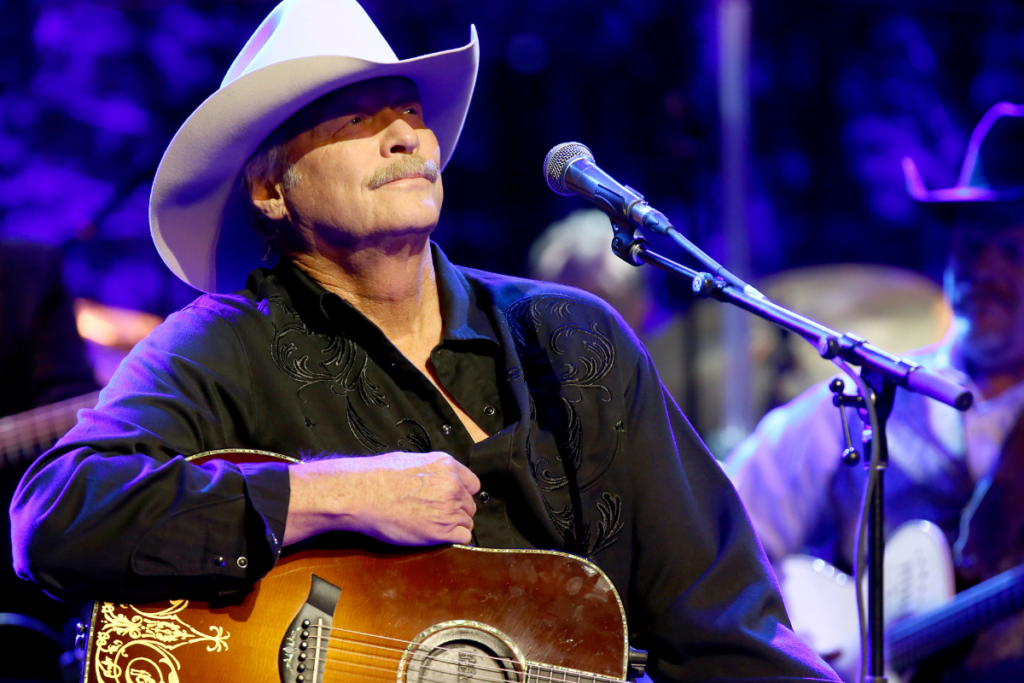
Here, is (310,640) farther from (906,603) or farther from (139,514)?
(906,603)

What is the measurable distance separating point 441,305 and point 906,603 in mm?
2579

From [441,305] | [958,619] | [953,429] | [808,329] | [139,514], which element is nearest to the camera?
[139,514]

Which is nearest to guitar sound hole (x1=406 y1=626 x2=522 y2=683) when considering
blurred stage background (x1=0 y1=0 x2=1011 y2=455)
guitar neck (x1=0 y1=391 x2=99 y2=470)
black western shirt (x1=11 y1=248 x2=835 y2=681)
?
black western shirt (x1=11 y1=248 x2=835 y2=681)

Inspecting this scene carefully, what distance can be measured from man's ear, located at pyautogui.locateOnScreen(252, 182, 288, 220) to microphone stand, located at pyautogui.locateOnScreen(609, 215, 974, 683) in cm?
76

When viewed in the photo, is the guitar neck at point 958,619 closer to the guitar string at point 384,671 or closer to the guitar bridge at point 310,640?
the guitar string at point 384,671

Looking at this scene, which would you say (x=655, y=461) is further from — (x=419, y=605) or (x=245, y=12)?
(x=245, y=12)

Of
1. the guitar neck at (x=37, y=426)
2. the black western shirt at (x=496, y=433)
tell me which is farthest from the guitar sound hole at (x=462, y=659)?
the guitar neck at (x=37, y=426)

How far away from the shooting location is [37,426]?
3.27 m

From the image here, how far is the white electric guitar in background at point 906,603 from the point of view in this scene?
3.64m

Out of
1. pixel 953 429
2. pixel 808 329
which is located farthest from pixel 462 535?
pixel 953 429

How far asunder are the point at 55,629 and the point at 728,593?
2.56 metres

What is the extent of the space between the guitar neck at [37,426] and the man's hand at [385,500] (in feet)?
6.27

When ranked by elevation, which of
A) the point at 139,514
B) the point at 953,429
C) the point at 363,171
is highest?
the point at 953,429

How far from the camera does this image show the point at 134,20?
173 inches
